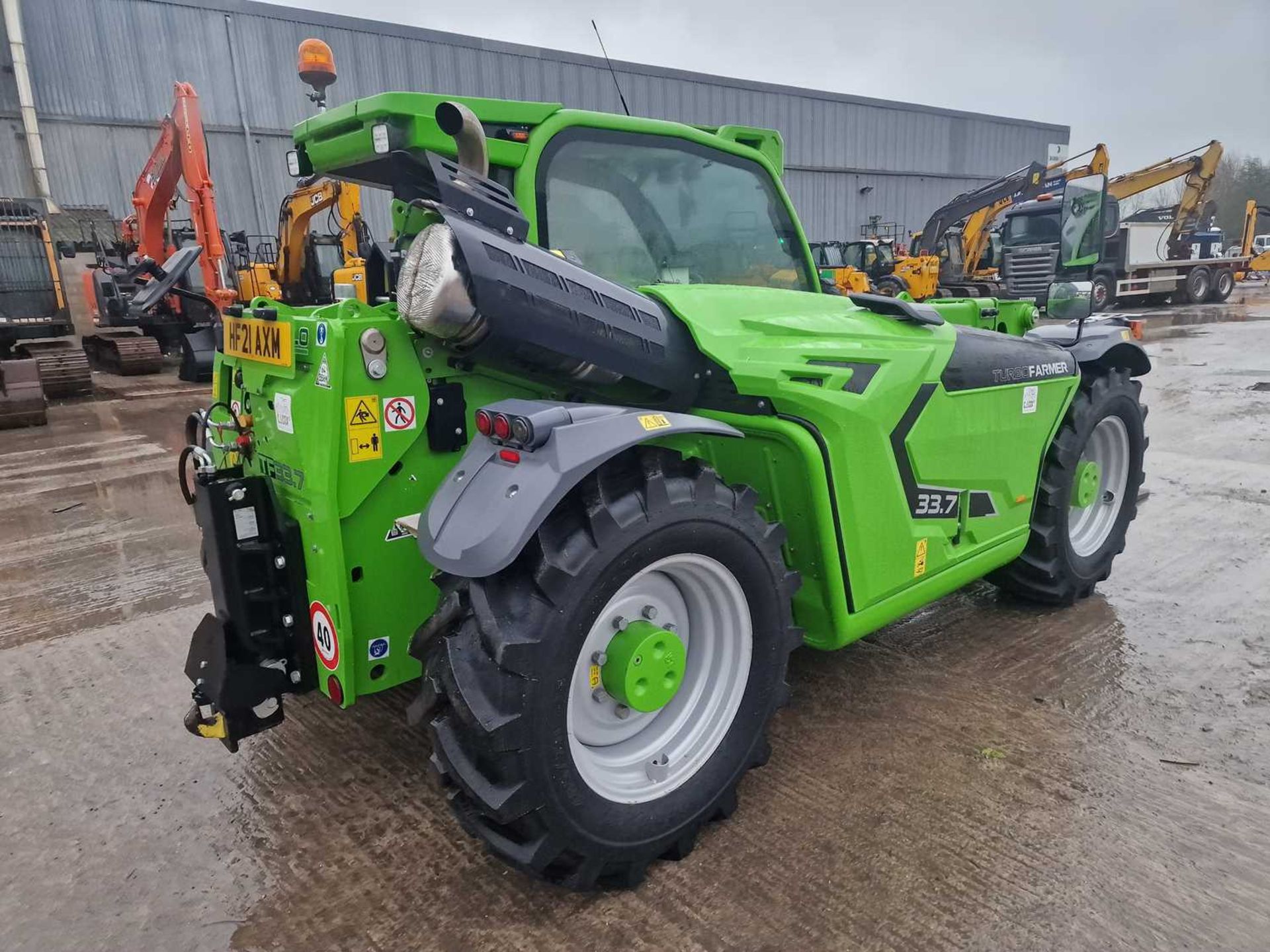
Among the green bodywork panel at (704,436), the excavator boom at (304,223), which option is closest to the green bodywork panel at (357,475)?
the green bodywork panel at (704,436)

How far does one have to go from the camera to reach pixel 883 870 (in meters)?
2.28

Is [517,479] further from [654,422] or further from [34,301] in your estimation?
[34,301]

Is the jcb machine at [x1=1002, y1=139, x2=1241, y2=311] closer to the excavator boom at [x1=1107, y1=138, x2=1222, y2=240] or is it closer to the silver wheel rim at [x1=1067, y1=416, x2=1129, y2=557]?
the excavator boom at [x1=1107, y1=138, x2=1222, y2=240]

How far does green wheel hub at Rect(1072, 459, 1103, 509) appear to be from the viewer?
3.94 meters

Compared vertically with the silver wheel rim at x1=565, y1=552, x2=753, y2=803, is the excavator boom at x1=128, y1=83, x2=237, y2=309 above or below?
above

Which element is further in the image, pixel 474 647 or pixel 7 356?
pixel 7 356

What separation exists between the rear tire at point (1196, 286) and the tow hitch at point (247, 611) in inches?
1167

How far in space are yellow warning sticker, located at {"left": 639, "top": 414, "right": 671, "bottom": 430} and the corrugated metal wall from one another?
21.8 metres

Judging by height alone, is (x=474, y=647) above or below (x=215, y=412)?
below

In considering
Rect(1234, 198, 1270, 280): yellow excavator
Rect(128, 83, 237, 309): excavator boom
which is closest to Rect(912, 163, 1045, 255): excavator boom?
Rect(1234, 198, 1270, 280): yellow excavator

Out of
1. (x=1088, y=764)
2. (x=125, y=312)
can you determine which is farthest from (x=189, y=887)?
(x=125, y=312)

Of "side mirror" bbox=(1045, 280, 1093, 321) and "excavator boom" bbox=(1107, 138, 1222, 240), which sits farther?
"excavator boom" bbox=(1107, 138, 1222, 240)

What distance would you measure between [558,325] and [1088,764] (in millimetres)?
2215

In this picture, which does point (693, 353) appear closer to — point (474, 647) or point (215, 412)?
point (474, 647)
